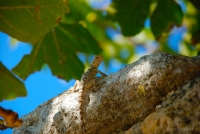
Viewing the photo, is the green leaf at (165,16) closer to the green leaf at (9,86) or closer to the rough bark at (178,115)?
the green leaf at (9,86)

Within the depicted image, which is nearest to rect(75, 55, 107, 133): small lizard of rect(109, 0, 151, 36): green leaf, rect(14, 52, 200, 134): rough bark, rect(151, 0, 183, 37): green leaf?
rect(14, 52, 200, 134): rough bark

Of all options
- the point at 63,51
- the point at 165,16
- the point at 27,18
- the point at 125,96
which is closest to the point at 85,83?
the point at 125,96

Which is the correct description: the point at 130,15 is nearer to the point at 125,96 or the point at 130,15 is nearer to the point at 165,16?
the point at 165,16

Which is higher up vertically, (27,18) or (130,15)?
(130,15)

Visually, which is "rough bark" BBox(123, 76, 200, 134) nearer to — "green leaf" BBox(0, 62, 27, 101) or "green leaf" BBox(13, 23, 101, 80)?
"green leaf" BBox(0, 62, 27, 101)

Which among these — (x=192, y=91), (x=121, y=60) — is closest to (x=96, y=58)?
(x=192, y=91)

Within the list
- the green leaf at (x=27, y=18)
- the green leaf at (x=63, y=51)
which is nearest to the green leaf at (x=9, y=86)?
the green leaf at (x=27, y=18)

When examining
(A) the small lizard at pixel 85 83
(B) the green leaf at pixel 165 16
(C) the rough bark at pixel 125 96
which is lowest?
(C) the rough bark at pixel 125 96
